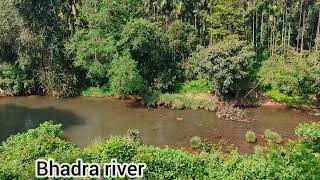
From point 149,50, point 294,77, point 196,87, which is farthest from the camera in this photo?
point 196,87

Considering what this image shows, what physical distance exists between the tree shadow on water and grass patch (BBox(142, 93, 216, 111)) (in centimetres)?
550

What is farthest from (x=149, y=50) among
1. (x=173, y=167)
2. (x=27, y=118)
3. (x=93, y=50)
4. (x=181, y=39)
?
(x=173, y=167)

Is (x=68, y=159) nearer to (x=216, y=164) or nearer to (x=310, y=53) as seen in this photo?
(x=216, y=164)

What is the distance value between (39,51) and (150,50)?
842cm

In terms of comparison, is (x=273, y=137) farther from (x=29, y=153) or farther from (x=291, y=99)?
(x=29, y=153)

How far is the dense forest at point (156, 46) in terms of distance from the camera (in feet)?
111

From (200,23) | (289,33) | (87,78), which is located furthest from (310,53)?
(87,78)

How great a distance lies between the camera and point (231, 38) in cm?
3550

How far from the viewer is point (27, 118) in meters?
32.4

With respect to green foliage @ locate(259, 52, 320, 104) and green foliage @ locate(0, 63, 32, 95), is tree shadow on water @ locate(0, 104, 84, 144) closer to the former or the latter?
green foliage @ locate(0, 63, 32, 95)

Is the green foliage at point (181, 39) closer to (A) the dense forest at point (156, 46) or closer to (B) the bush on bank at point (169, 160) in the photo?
(A) the dense forest at point (156, 46)

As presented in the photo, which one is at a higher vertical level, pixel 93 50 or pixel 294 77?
pixel 93 50

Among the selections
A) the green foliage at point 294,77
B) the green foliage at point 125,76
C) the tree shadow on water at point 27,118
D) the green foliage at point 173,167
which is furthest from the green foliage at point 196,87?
the green foliage at point 173,167

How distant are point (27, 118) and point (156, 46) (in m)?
10.9
